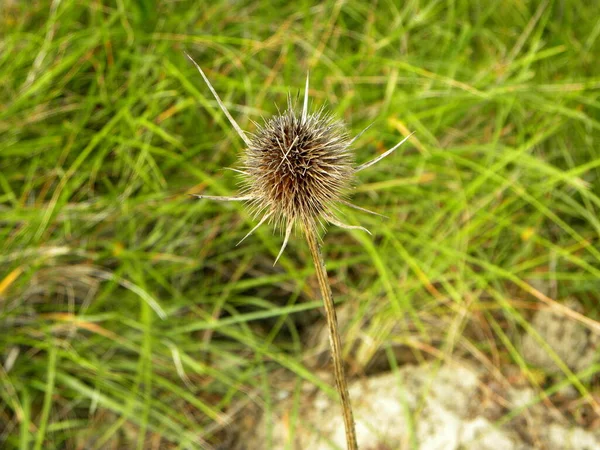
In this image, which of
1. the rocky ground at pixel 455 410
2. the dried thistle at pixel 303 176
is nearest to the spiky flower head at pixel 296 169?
the dried thistle at pixel 303 176

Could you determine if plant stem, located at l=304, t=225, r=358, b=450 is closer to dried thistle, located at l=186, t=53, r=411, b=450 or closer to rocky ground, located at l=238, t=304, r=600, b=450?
dried thistle, located at l=186, t=53, r=411, b=450

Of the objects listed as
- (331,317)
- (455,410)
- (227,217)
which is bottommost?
(455,410)

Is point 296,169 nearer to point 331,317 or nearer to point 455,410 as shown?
point 331,317

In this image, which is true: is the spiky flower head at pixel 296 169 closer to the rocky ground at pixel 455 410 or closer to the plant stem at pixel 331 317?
the plant stem at pixel 331 317

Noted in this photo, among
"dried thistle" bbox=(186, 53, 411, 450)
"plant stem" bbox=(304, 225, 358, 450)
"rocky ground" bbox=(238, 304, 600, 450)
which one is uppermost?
"dried thistle" bbox=(186, 53, 411, 450)

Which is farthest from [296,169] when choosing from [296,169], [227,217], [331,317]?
[227,217]

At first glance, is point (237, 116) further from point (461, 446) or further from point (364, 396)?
point (461, 446)

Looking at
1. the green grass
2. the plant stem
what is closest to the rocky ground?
the green grass
